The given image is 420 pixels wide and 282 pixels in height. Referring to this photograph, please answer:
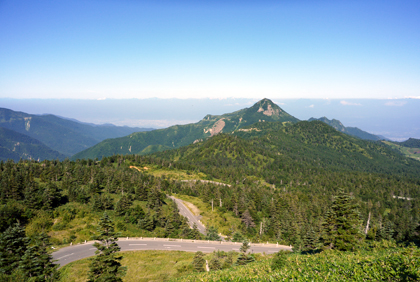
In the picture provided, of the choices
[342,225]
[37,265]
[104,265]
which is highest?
[342,225]

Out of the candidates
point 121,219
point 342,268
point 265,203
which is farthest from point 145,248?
point 265,203

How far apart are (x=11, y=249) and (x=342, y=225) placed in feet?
210

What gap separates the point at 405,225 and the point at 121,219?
159472 mm

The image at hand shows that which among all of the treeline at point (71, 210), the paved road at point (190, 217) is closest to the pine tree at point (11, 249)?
the treeline at point (71, 210)

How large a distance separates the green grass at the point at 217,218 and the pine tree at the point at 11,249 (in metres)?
72.1

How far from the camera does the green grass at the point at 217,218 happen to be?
99700 millimetres

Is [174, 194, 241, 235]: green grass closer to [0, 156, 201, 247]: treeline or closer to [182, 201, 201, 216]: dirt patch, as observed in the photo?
[182, 201, 201, 216]: dirt patch

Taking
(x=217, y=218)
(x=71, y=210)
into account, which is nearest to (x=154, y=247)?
(x=71, y=210)

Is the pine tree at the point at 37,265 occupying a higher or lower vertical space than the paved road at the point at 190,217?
higher

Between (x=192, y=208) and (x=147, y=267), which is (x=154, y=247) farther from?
(x=192, y=208)

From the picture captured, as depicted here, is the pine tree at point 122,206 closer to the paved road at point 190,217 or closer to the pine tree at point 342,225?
the paved road at point 190,217

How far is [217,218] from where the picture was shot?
107312mm

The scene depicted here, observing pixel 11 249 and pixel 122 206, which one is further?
pixel 122 206

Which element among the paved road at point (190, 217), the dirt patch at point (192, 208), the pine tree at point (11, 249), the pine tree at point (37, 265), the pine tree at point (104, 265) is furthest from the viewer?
the dirt patch at point (192, 208)
